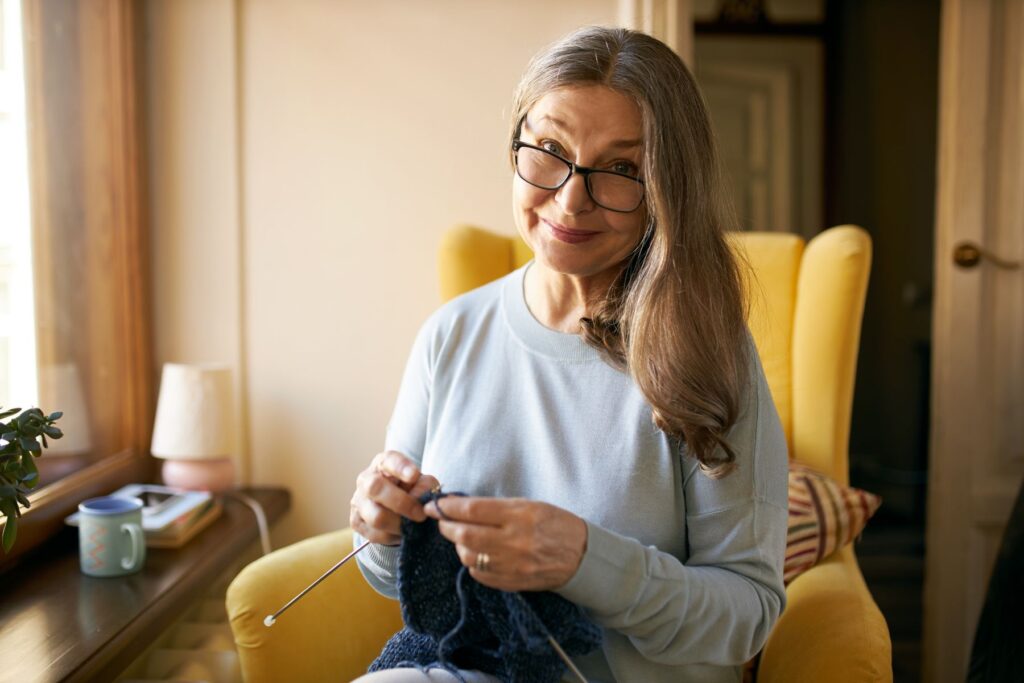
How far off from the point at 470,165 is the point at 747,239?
67 cm

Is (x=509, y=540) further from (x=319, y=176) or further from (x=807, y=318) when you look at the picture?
(x=319, y=176)

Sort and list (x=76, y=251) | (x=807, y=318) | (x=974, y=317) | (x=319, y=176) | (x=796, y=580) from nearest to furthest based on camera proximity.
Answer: (x=796, y=580) < (x=807, y=318) < (x=76, y=251) < (x=319, y=176) < (x=974, y=317)

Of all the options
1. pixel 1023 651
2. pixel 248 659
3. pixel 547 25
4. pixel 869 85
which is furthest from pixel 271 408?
pixel 869 85

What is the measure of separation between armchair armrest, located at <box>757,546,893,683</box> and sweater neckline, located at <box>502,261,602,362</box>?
1.51ft

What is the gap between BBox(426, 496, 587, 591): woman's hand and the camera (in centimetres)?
95

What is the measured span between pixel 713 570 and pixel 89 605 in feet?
3.11

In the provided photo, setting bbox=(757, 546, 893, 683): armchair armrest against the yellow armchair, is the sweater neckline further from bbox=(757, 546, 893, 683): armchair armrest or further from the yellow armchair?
bbox=(757, 546, 893, 683): armchair armrest

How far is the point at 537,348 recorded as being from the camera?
1232mm

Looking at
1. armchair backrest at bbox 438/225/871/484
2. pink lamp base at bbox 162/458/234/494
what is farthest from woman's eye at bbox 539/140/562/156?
pink lamp base at bbox 162/458/234/494

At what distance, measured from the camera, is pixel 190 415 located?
1.89 m

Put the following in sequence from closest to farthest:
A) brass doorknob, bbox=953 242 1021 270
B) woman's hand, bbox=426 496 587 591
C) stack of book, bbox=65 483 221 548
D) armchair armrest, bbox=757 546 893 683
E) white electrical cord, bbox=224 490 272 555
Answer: woman's hand, bbox=426 496 587 591 → armchair armrest, bbox=757 546 893 683 → stack of book, bbox=65 483 221 548 → white electrical cord, bbox=224 490 272 555 → brass doorknob, bbox=953 242 1021 270

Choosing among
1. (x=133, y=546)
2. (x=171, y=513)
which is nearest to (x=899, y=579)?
(x=171, y=513)

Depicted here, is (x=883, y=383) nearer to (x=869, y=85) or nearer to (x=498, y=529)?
(x=869, y=85)

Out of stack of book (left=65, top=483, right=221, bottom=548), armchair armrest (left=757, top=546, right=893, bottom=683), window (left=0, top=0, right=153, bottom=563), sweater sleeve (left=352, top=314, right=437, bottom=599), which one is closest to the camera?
armchair armrest (left=757, top=546, right=893, bottom=683)
